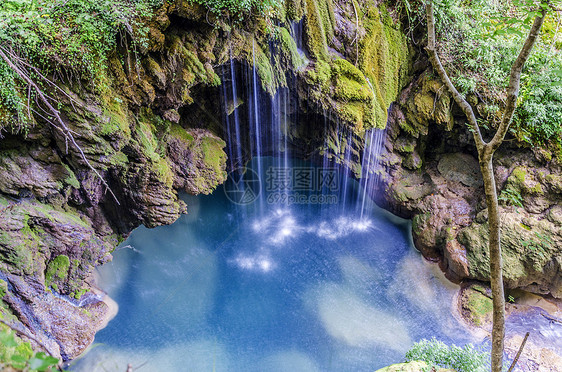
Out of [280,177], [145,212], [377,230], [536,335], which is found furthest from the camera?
[280,177]

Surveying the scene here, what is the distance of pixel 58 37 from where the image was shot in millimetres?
4707

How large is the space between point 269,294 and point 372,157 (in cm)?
471

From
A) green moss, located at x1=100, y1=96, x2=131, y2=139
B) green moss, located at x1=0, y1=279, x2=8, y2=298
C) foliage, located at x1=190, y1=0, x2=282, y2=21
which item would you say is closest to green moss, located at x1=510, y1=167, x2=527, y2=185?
foliage, located at x1=190, y1=0, x2=282, y2=21

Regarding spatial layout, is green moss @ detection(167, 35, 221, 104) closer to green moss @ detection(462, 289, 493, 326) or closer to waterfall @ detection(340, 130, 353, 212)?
waterfall @ detection(340, 130, 353, 212)

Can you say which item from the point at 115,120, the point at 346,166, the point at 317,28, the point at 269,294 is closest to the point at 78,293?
the point at 115,120

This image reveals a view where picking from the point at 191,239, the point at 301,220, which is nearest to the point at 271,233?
the point at 301,220

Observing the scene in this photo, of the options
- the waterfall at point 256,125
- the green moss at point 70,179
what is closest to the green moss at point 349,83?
the waterfall at point 256,125

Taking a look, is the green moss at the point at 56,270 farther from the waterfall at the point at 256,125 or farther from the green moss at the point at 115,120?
the waterfall at the point at 256,125

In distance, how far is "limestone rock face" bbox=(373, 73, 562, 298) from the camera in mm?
7598

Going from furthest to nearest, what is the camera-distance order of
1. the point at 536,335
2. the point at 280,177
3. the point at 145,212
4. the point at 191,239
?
the point at 280,177 < the point at 191,239 < the point at 536,335 < the point at 145,212

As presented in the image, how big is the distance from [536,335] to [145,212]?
29.2 ft

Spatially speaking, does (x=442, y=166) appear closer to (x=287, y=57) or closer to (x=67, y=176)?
(x=287, y=57)

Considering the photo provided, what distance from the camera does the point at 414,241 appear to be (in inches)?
363

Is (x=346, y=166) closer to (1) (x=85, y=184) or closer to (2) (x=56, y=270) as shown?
(1) (x=85, y=184)
